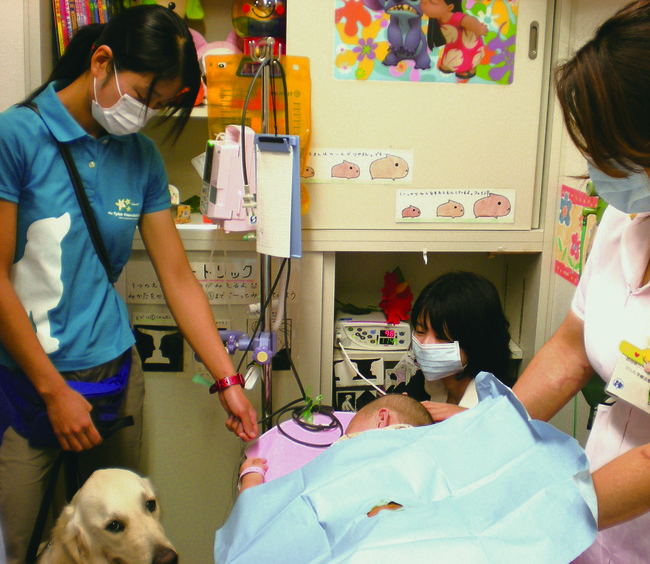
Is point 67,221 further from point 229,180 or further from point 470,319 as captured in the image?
point 470,319

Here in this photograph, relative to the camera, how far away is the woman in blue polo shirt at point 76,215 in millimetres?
1210

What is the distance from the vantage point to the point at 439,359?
1679 mm

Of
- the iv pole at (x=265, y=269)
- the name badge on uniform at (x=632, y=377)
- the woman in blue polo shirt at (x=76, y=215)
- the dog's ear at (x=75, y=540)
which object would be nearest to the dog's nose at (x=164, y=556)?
the dog's ear at (x=75, y=540)

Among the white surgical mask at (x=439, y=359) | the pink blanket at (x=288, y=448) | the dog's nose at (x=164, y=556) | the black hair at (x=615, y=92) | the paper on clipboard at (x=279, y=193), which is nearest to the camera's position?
the black hair at (x=615, y=92)

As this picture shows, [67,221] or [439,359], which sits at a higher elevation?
[67,221]

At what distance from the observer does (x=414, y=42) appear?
170 cm

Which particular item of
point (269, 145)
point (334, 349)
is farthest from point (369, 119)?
point (334, 349)

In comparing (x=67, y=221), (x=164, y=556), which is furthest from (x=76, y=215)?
(x=164, y=556)

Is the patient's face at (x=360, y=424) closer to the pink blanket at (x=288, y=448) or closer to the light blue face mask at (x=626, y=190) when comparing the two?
the pink blanket at (x=288, y=448)

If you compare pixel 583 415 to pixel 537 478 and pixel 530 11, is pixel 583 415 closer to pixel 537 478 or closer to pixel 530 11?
pixel 537 478

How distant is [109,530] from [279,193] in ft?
2.69

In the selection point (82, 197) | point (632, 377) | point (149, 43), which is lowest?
point (632, 377)

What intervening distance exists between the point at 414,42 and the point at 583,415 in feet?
3.83

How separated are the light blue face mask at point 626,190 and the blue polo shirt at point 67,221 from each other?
100 cm
